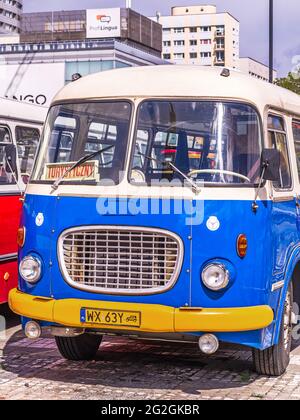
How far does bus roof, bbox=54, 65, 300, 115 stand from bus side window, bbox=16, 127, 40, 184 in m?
2.57

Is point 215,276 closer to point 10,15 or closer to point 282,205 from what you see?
point 282,205

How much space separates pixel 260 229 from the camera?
7.09 m

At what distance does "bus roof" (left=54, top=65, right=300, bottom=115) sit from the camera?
7371mm

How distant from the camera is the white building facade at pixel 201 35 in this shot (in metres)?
153

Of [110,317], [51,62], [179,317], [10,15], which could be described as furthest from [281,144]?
[10,15]

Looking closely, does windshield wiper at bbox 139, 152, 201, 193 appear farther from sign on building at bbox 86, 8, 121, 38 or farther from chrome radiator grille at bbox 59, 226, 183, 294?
sign on building at bbox 86, 8, 121, 38

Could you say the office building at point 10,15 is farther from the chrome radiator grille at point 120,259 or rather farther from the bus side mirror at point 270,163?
the bus side mirror at point 270,163

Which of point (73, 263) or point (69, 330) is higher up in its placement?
point (73, 263)

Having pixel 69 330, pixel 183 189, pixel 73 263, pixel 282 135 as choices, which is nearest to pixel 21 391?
pixel 69 330

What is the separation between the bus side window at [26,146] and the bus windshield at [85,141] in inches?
101

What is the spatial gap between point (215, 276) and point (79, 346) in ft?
6.66

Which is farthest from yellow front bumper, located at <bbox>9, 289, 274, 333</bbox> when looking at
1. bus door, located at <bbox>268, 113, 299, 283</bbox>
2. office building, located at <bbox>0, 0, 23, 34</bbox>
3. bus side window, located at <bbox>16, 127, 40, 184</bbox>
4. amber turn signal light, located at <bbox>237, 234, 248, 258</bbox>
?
office building, located at <bbox>0, 0, 23, 34</bbox>

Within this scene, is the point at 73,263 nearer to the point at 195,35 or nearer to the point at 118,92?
the point at 118,92
